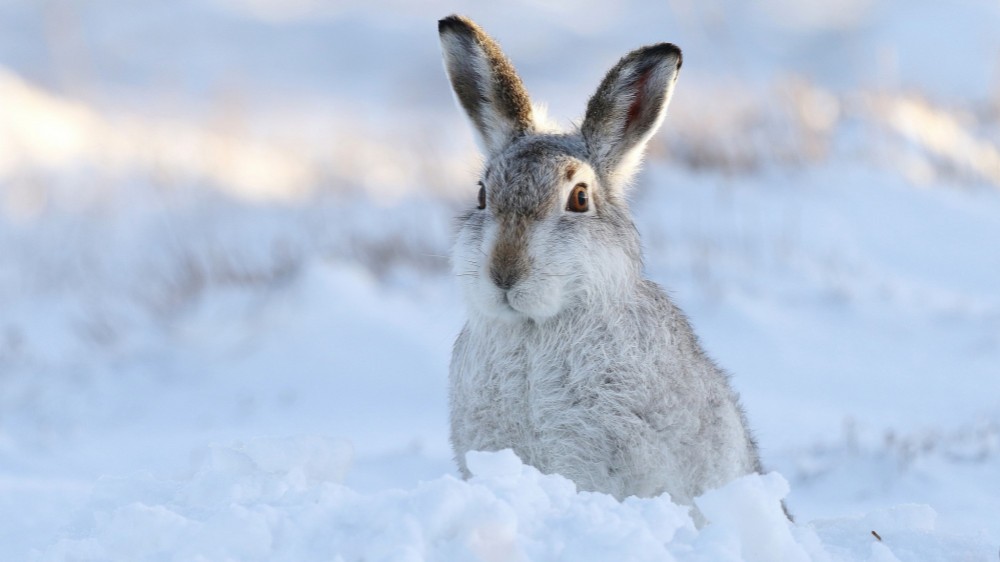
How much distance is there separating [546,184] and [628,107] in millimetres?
620

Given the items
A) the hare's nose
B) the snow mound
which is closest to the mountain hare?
the hare's nose

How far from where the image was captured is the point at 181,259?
10.8 m

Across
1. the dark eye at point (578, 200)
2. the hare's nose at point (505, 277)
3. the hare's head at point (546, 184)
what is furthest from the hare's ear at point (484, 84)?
the hare's nose at point (505, 277)

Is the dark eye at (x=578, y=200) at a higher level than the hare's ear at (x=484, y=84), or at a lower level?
lower

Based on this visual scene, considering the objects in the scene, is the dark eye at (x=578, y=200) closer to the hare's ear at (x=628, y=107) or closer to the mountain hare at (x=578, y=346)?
the mountain hare at (x=578, y=346)

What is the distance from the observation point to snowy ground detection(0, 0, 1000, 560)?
274 cm

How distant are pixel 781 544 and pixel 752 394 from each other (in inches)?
177

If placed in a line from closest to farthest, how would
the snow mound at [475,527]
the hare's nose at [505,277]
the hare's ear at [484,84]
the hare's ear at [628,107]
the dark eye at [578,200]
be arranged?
1. the snow mound at [475,527]
2. the hare's nose at [505,277]
3. the dark eye at [578,200]
4. the hare's ear at [628,107]
5. the hare's ear at [484,84]

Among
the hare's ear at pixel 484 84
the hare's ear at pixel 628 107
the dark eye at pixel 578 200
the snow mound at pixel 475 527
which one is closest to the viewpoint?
the snow mound at pixel 475 527

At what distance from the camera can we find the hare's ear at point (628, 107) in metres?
3.97

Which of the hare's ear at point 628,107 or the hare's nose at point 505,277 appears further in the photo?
the hare's ear at point 628,107

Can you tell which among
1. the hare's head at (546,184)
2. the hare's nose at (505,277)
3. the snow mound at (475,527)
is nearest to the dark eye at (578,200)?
the hare's head at (546,184)

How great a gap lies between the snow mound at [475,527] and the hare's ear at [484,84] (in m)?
1.63

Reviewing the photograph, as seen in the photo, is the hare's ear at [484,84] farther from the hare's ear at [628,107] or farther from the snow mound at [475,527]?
the snow mound at [475,527]
